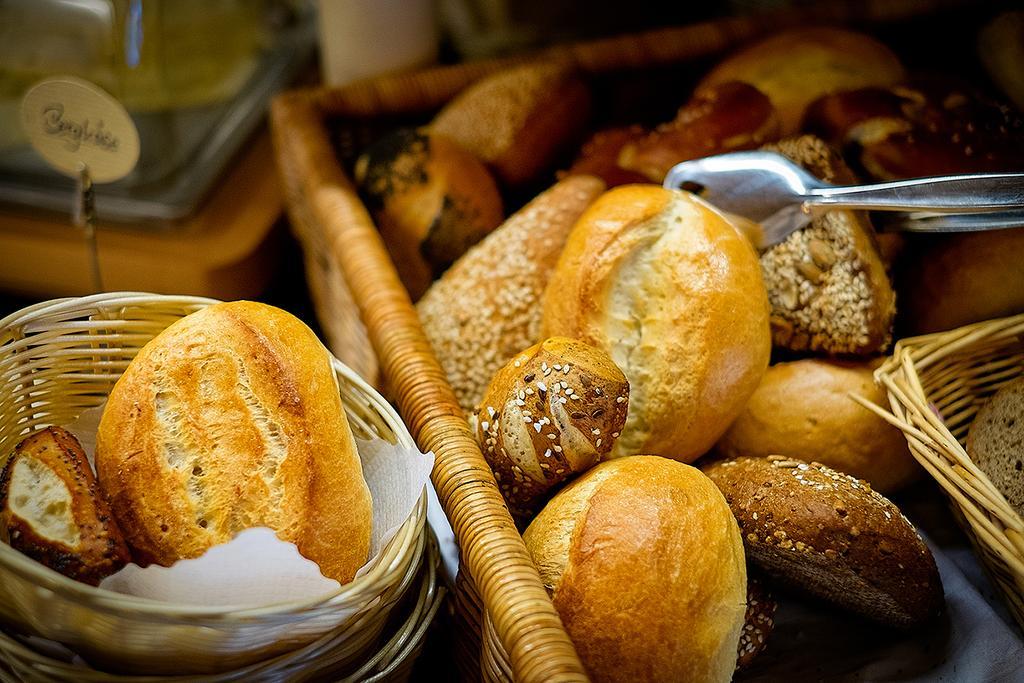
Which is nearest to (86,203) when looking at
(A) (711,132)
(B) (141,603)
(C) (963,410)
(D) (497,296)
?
(D) (497,296)

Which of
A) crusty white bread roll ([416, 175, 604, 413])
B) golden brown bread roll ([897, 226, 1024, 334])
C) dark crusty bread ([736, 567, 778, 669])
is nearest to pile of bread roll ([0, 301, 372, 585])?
crusty white bread roll ([416, 175, 604, 413])

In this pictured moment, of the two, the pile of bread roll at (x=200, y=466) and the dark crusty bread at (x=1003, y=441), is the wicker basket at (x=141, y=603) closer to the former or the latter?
the pile of bread roll at (x=200, y=466)

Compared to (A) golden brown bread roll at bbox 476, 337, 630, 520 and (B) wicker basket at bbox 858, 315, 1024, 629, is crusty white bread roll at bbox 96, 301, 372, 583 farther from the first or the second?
(B) wicker basket at bbox 858, 315, 1024, 629

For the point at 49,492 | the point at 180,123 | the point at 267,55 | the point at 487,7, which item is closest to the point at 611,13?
the point at 487,7

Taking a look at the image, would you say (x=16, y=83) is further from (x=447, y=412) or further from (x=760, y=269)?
(x=760, y=269)

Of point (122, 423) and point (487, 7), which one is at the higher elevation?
point (487, 7)

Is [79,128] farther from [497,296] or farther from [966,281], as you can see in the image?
[966,281]
